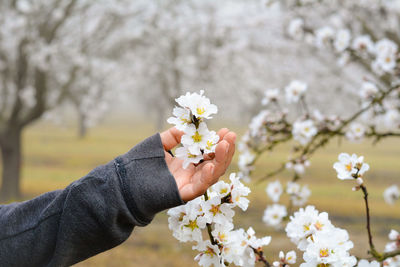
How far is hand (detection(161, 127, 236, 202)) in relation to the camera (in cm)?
122

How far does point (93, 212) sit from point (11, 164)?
800 cm

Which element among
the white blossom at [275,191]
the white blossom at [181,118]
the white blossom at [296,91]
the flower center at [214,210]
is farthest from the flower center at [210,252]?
the white blossom at [296,91]

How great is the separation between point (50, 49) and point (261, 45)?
6.48 m

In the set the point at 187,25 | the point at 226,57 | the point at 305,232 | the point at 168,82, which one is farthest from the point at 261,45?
the point at 305,232

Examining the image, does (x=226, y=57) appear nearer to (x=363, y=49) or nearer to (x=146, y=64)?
(x=146, y=64)

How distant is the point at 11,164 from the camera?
8.48 metres

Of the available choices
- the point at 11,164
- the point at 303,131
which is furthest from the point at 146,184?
the point at 11,164

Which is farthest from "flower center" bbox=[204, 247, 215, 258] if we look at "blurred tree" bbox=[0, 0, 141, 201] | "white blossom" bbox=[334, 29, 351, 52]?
"blurred tree" bbox=[0, 0, 141, 201]

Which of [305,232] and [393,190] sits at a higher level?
[305,232]

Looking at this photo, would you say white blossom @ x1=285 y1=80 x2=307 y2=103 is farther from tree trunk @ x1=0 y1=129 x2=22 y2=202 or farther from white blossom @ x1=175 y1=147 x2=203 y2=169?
tree trunk @ x1=0 y1=129 x2=22 y2=202

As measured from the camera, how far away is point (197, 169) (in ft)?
4.37

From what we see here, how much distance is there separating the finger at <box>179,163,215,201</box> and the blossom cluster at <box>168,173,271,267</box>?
0.18 ft

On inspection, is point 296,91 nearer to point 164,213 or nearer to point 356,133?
point 356,133

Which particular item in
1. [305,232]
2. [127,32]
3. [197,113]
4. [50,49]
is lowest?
[305,232]
